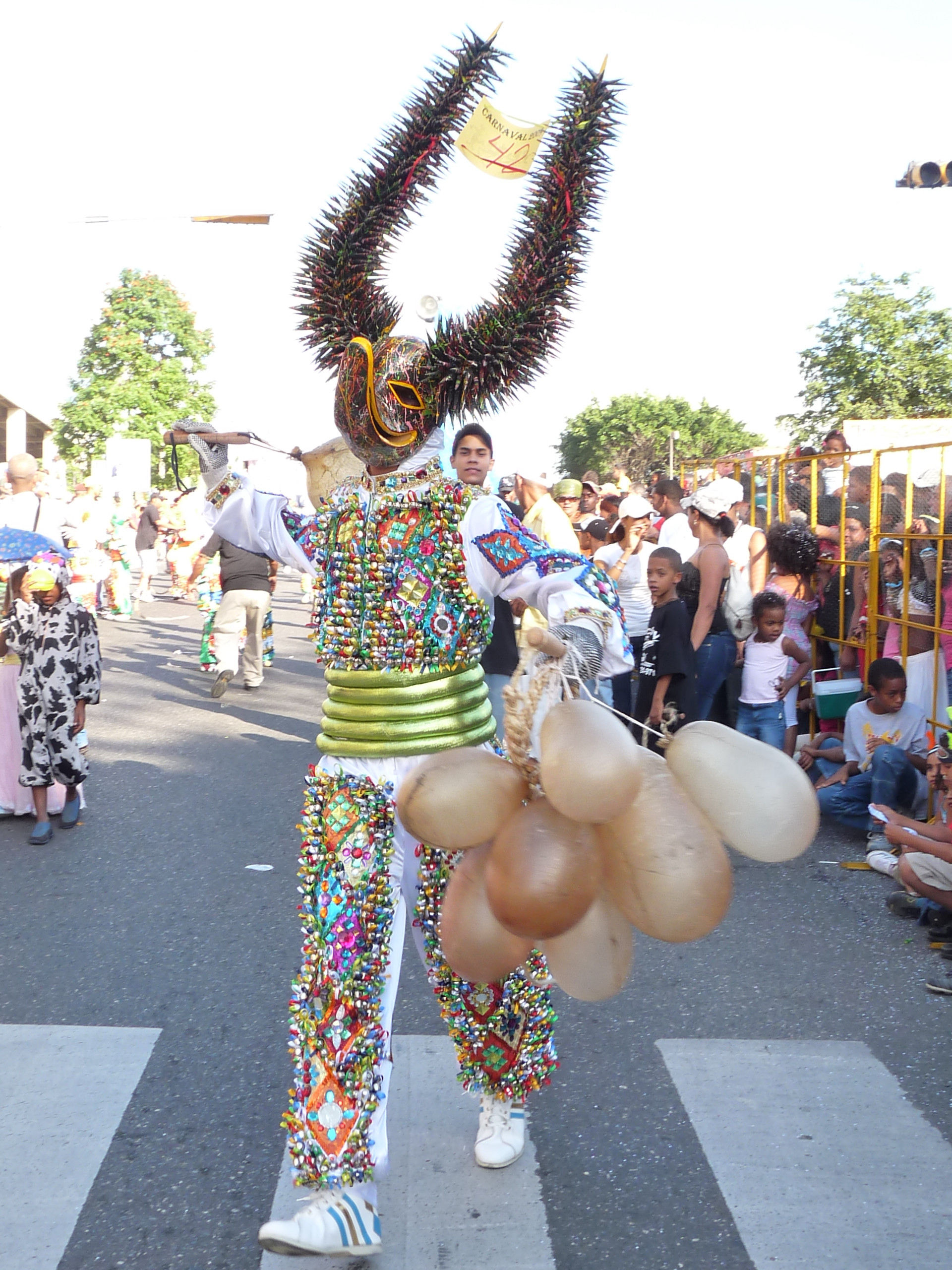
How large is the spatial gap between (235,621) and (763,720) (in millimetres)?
5348

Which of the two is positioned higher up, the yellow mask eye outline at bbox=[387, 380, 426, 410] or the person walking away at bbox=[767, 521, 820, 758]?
the yellow mask eye outline at bbox=[387, 380, 426, 410]

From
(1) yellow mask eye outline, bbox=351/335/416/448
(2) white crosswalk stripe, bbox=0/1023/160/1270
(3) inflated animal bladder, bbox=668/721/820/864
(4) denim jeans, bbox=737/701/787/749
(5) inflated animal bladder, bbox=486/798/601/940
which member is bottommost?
(2) white crosswalk stripe, bbox=0/1023/160/1270

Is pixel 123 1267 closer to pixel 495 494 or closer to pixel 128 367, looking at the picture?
pixel 495 494

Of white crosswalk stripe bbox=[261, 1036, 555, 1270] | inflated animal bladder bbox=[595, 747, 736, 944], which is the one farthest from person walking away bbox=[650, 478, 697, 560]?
inflated animal bladder bbox=[595, 747, 736, 944]

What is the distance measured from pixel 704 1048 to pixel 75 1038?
2.03 m

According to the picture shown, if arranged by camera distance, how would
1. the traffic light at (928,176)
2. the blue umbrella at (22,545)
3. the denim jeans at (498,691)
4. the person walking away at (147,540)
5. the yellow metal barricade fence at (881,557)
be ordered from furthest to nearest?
1. the person walking away at (147,540)
2. the traffic light at (928,176)
3. the blue umbrella at (22,545)
4. the yellow metal barricade fence at (881,557)
5. the denim jeans at (498,691)

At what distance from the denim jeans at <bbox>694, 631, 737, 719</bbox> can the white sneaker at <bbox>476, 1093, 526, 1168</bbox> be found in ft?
13.2

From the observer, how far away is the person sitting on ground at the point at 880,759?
20.7 feet

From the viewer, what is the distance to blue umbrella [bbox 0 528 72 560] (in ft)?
21.3

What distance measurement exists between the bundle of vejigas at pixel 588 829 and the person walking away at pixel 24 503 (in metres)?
7.85

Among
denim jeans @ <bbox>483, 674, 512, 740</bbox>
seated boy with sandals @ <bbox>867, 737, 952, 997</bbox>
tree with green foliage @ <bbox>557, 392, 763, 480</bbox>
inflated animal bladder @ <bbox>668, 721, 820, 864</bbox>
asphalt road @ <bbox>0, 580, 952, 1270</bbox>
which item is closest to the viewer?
inflated animal bladder @ <bbox>668, 721, 820, 864</bbox>

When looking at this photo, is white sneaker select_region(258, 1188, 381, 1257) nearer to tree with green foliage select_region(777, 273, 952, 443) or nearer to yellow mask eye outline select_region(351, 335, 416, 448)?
yellow mask eye outline select_region(351, 335, 416, 448)

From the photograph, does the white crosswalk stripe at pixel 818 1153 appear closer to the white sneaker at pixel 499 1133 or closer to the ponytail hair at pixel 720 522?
the white sneaker at pixel 499 1133

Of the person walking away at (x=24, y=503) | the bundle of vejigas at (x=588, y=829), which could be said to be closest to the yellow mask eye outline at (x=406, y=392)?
the bundle of vejigas at (x=588, y=829)
